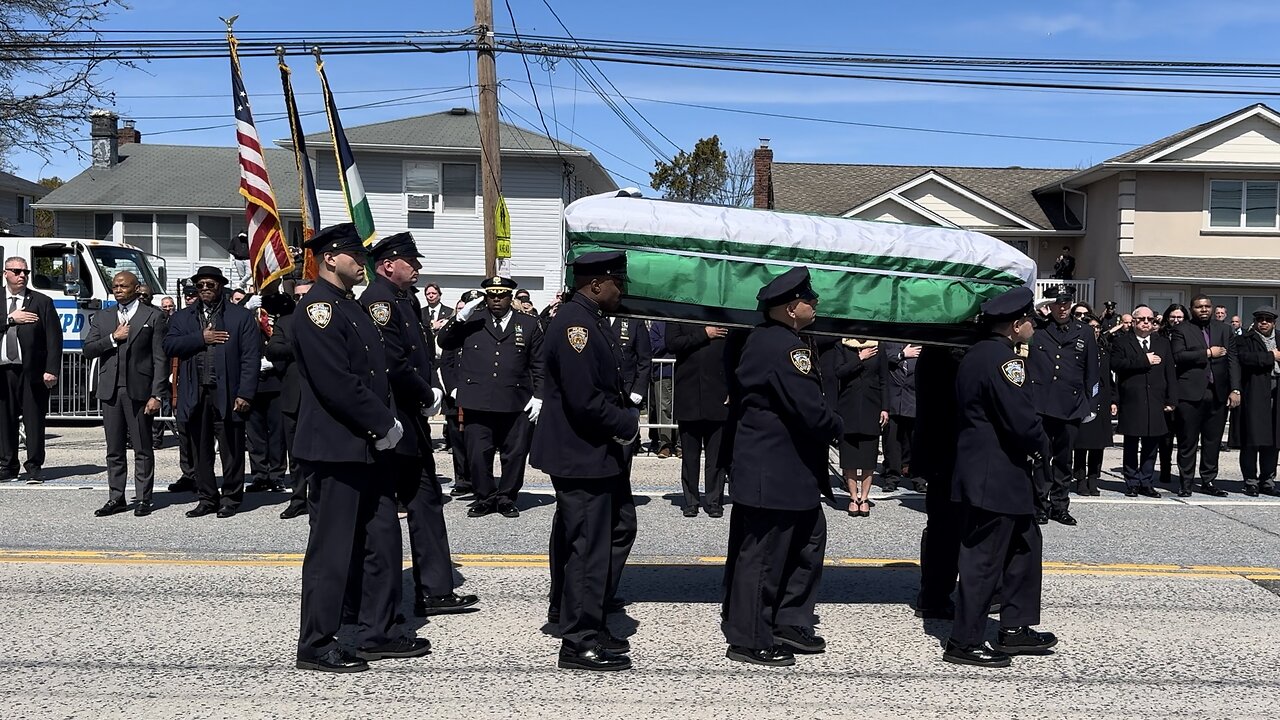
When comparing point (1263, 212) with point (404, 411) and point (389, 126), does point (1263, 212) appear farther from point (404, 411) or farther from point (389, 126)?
point (404, 411)

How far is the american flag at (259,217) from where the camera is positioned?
545 inches

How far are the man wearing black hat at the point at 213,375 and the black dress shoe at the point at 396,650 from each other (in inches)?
174

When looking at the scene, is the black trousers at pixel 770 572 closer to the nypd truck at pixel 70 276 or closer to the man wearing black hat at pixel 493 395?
the man wearing black hat at pixel 493 395

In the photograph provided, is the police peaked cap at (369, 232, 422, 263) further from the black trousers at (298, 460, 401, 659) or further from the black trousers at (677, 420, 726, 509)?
the black trousers at (677, 420, 726, 509)

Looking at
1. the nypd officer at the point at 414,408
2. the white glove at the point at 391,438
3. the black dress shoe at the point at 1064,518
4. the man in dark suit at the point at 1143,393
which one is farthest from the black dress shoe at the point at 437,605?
the man in dark suit at the point at 1143,393

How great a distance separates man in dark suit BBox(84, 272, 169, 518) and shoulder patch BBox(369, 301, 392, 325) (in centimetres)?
441

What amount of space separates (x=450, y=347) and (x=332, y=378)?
4.69 m

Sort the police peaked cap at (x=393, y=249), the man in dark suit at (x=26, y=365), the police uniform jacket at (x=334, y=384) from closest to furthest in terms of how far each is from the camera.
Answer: the police uniform jacket at (x=334, y=384) → the police peaked cap at (x=393, y=249) → the man in dark suit at (x=26, y=365)

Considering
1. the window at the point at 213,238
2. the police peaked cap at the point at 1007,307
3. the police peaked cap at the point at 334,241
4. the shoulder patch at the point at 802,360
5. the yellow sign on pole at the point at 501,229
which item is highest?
the window at the point at 213,238

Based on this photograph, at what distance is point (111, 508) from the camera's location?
9609 mm

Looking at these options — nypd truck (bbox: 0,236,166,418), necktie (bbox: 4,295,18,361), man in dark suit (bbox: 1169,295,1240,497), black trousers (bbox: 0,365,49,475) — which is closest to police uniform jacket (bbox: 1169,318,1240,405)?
man in dark suit (bbox: 1169,295,1240,497)

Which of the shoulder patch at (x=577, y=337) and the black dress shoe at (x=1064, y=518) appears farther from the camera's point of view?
the black dress shoe at (x=1064, y=518)

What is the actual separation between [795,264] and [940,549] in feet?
6.14

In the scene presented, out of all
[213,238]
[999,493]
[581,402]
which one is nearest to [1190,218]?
[999,493]
